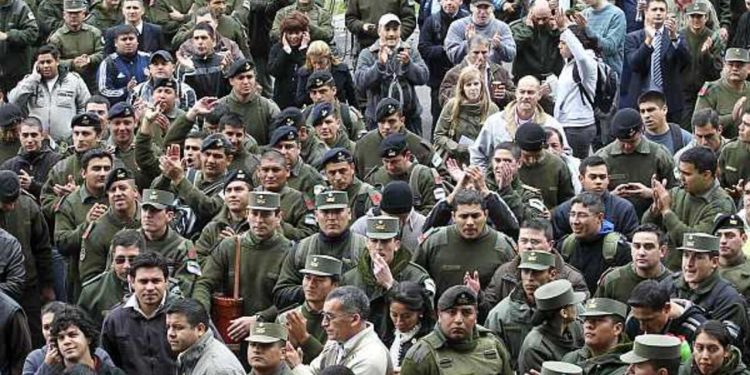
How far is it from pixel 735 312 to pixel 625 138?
10.7 feet

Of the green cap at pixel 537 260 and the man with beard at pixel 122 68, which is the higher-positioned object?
the green cap at pixel 537 260

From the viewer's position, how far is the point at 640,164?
16.0 meters

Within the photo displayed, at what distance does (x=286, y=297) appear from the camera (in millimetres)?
13852

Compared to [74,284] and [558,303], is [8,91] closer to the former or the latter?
[74,284]

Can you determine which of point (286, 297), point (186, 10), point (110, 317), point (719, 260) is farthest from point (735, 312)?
point (186, 10)

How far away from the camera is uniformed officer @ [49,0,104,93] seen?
20.2m

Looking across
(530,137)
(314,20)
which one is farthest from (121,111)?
(314,20)

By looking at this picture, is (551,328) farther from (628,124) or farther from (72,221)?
(72,221)

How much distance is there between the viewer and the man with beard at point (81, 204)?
50.7 ft

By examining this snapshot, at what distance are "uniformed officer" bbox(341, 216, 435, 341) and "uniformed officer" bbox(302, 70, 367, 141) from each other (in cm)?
405

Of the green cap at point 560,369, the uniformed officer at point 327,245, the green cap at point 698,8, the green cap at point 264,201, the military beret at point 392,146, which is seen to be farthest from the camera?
the green cap at point 698,8

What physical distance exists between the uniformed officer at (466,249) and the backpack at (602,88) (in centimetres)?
465

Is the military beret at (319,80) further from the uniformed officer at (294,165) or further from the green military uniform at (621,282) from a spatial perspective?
the green military uniform at (621,282)

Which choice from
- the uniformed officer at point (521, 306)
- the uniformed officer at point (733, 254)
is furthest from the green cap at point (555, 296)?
the uniformed officer at point (733, 254)
